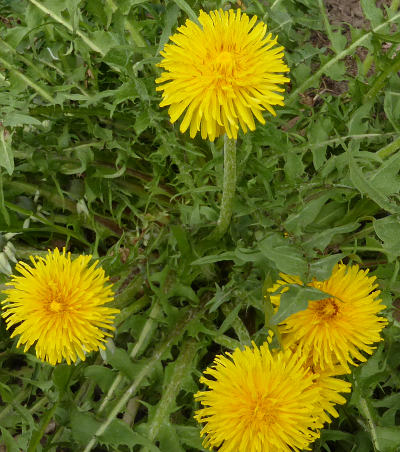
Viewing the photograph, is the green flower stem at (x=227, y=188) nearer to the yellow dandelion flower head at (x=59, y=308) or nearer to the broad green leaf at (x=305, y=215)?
the broad green leaf at (x=305, y=215)

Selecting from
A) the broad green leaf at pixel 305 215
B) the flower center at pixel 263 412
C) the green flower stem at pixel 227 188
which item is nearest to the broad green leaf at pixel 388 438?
the flower center at pixel 263 412

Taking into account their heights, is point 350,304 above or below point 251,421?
above

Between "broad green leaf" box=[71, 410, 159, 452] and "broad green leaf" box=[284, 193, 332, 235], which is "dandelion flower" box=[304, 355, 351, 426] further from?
"broad green leaf" box=[71, 410, 159, 452]

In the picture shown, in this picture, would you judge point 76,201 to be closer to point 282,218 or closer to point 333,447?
point 282,218

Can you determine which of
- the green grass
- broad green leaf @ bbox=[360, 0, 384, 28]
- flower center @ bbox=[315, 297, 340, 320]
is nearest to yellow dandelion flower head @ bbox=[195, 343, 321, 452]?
flower center @ bbox=[315, 297, 340, 320]

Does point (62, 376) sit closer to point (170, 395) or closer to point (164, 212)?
point (170, 395)

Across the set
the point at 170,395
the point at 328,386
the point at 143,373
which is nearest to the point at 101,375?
the point at 143,373

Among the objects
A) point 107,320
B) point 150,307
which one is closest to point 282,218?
point 150,307
